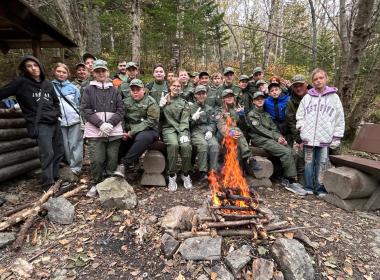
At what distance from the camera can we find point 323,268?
3479mm

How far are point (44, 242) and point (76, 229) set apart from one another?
0.45m

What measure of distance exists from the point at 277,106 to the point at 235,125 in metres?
1.05

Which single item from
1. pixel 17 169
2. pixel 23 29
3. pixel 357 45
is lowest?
pixel 17 169

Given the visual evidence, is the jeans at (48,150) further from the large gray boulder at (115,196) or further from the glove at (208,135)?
Result: the glove at (208,135)

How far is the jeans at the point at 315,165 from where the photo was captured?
5535 millimetres

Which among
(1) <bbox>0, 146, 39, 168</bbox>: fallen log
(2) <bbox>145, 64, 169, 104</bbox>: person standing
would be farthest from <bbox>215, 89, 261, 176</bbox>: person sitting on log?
(1) <bbox>0, 146, 39, 168</bbox>: fallen log

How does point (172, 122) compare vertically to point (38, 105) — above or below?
below

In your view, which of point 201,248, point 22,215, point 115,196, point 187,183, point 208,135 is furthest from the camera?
point 208,135

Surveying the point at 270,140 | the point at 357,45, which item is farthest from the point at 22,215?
the point at 357,45

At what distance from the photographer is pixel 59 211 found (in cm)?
430

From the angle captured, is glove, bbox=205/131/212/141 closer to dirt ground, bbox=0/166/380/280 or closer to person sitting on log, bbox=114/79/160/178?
person sitting on log, bbox=114/79/160/178

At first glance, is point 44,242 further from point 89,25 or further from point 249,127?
point 89,25

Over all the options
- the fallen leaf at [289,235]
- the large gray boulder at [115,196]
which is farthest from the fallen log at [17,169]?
the fallen leaf at [289,235]

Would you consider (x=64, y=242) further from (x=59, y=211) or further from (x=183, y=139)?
(x=183, y=139)
